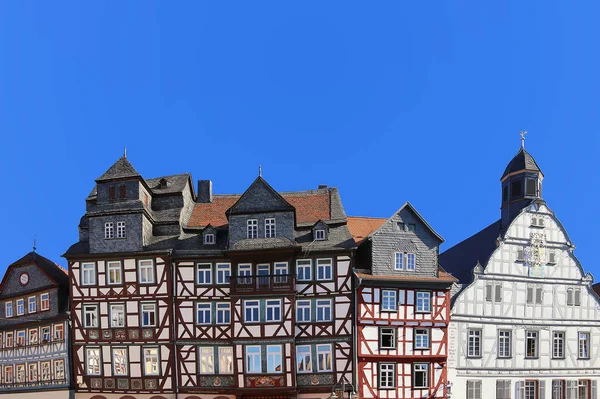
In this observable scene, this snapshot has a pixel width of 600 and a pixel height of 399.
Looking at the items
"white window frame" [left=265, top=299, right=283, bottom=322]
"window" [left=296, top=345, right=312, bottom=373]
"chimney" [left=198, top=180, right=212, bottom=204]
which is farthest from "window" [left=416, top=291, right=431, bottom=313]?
"chimney" [left=198, top=180, right=212, bottom=204]

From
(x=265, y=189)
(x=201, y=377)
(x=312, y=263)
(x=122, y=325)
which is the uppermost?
(x=265, y=189)

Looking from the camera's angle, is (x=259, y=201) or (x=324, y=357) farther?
(x=259, y=201)

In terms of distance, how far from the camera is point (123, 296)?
4372 centimetres

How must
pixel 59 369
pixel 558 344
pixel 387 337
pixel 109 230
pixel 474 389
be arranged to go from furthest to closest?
pixel 59 369, pixel 558 344, pixel 109 230, pixel 474 389, pixel 387 337

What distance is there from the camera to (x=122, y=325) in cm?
4372

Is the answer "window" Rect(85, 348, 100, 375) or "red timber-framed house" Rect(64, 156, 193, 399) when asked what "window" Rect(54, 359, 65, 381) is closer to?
"red timber-framed house" Rect(64, 156, 193, 399)

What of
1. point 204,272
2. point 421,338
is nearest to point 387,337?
point 421,338

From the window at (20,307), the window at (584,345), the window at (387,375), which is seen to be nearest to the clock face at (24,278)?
the window at (20,307)

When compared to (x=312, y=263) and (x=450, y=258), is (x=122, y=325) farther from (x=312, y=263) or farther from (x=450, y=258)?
(x=450, y=258)

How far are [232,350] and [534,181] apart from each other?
20.6 meters

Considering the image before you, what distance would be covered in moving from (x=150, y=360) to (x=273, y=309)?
765 centimetres

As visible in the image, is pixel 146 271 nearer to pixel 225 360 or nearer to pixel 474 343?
pixel 225 360

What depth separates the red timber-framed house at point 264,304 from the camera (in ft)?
137

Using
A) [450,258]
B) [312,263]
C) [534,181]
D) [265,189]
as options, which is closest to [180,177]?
[265,189]
